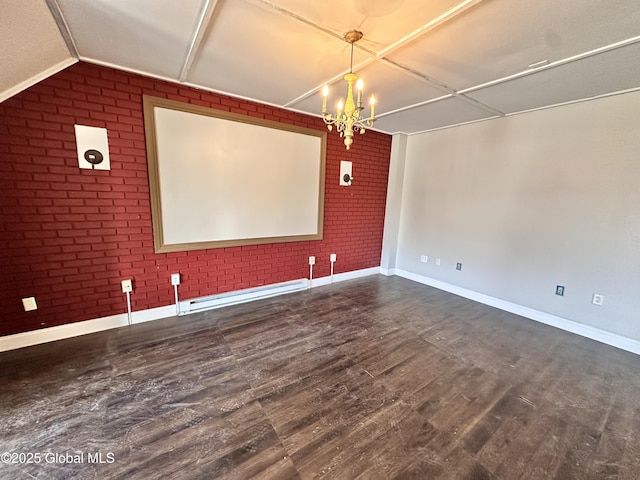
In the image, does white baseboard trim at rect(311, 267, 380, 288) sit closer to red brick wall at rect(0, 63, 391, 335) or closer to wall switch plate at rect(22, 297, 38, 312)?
red brick wall at rect(0, 63, 391, 335)

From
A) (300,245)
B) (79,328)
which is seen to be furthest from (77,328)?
(300,245)

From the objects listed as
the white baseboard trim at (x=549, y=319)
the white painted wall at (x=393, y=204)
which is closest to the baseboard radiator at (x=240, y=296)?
the white painted wall at (x=393, y=204)

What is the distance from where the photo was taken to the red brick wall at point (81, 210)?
227 cm

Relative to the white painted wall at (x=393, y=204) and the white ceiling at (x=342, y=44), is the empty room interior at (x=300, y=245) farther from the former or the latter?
the white painted wall at (x=393, y=204)

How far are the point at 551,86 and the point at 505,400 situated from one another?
299 cm

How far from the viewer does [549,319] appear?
3.29 meters

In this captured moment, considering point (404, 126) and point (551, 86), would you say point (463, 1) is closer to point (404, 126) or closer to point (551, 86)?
point (551, 86)

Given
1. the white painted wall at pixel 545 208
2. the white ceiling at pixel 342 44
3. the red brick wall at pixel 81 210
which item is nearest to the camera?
the white ceiling at pixel 342 44

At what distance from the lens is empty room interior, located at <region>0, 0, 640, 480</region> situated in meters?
1.60

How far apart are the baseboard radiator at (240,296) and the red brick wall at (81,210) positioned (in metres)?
0.11

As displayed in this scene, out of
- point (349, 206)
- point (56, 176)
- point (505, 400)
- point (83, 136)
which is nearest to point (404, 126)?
point (349, 206)

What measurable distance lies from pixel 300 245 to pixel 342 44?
269 cm

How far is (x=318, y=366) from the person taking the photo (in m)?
2.31

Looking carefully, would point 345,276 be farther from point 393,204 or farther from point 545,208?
point 545,208
